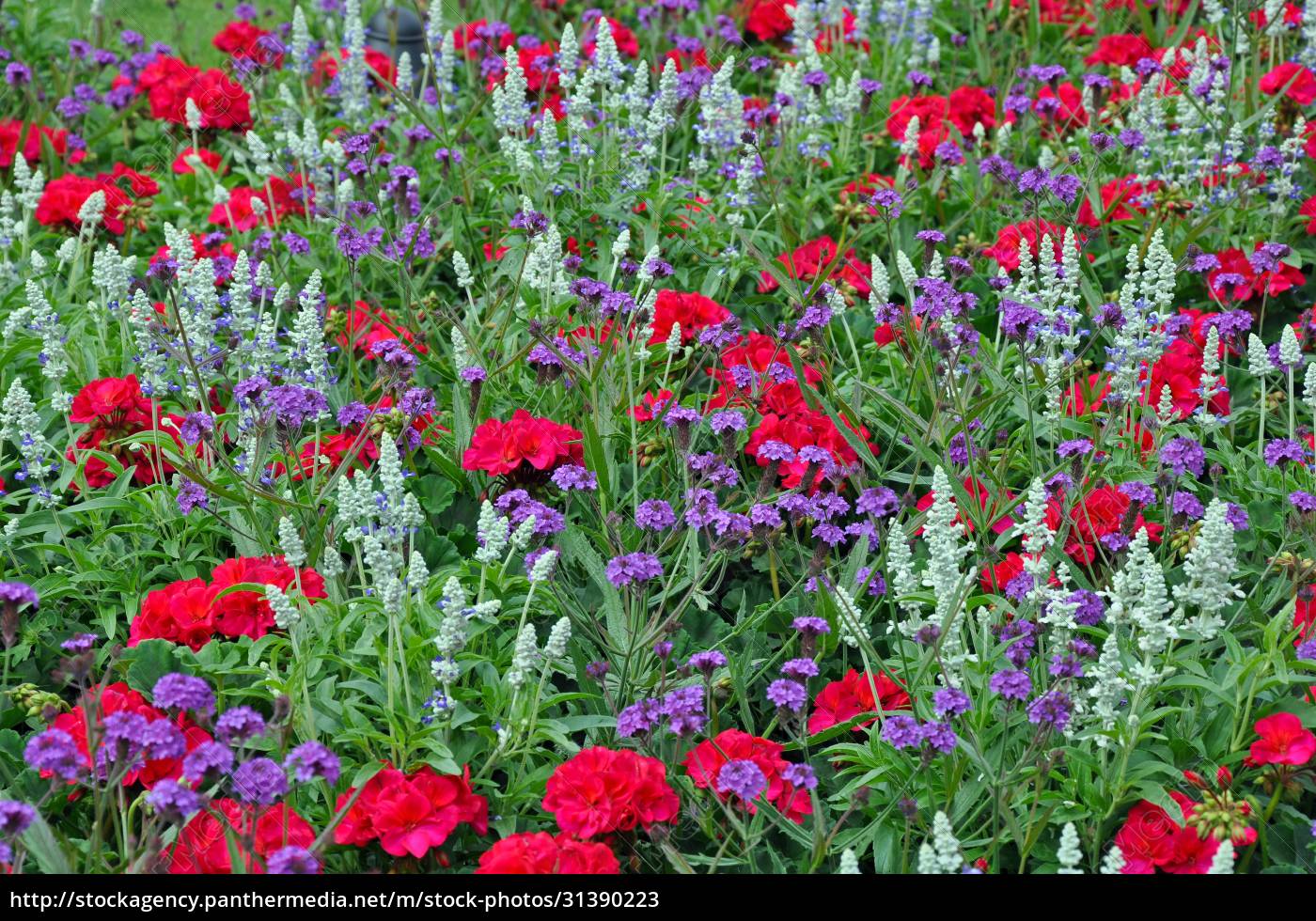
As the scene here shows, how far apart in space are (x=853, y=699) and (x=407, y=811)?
1031mm

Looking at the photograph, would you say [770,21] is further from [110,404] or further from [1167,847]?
[1167,847]

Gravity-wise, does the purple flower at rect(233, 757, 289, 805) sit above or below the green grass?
below

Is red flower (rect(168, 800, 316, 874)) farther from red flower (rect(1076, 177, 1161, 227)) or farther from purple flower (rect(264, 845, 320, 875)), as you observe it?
red flower (rect(1076, 177, 1161, 227))

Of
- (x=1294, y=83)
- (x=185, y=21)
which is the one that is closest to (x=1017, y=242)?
(x=1294, y=83)

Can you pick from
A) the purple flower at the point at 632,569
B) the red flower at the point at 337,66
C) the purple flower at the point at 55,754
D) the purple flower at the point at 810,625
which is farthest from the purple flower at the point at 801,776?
the red flower at the point at 337,66

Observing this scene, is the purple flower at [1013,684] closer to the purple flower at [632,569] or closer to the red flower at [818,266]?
the purple flower at [632,569]

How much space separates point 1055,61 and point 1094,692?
4.36m

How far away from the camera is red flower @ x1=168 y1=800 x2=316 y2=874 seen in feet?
8.59

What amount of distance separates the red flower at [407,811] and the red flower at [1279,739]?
151 cm

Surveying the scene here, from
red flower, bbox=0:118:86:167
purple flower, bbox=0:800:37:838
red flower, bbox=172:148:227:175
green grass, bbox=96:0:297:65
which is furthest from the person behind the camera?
green grass, bbox=96:0:297:65

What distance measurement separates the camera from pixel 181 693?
262 cm

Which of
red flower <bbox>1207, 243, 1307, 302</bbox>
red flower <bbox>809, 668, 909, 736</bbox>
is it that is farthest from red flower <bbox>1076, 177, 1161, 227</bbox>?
red flower <bbox>809, 668, 909, 736</bbox>

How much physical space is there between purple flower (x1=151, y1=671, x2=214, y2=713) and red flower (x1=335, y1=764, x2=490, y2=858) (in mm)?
328
